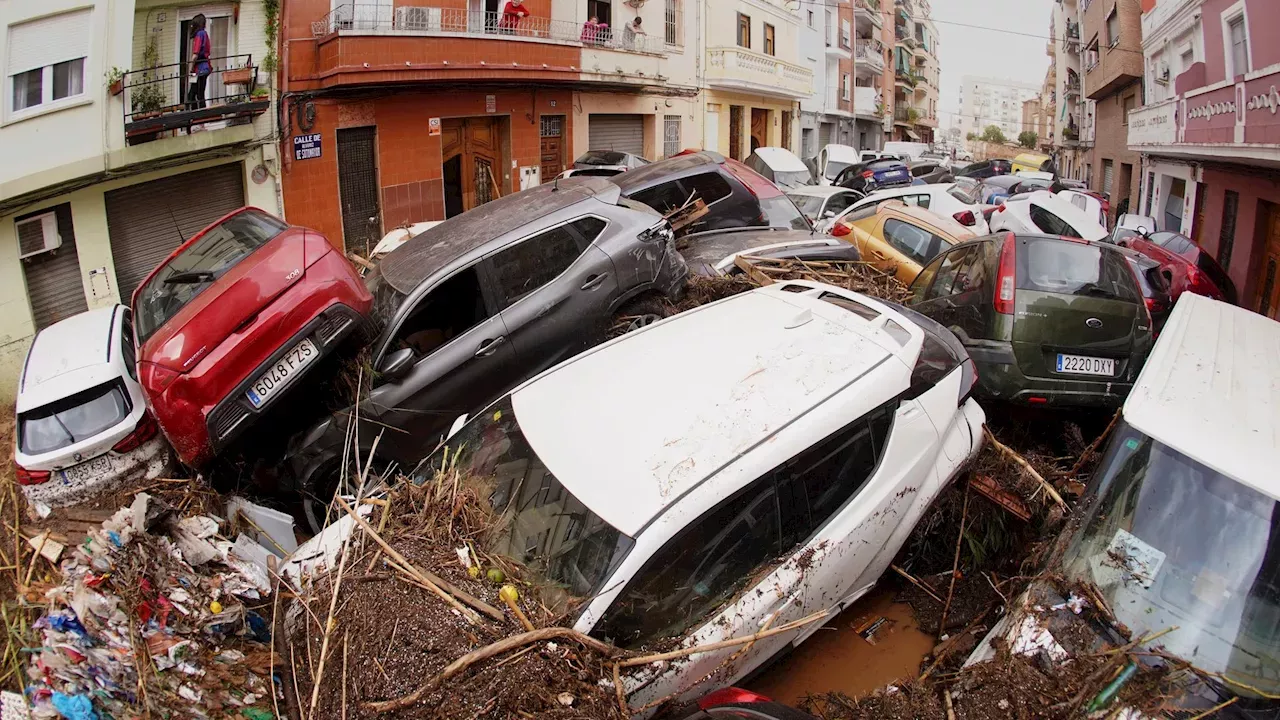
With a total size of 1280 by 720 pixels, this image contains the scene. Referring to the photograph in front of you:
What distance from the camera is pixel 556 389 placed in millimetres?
4109

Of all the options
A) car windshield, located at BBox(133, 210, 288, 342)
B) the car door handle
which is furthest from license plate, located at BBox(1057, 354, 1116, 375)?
car windshield, located at BBox(133, 210, 288, 342)

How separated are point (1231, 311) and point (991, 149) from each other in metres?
88.9

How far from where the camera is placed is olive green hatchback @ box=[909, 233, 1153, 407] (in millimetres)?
5590

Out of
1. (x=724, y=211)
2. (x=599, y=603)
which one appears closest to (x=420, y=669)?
(x=599, y=603)

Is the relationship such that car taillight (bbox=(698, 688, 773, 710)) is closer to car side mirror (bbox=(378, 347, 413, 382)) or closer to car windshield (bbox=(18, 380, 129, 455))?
car side mirror (bbox=(378, 347, 413, 382))

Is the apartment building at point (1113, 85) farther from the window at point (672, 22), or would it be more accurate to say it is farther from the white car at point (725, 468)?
the white car at point (725, 468)

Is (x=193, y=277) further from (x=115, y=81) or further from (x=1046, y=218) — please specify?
(x=1046, y=218)

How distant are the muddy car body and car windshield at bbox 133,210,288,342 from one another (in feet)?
2.88

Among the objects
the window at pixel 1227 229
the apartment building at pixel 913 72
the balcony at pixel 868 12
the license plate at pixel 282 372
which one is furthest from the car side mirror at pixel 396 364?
the apartment building at pixel 913 72

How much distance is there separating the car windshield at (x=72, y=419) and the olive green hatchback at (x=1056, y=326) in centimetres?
568

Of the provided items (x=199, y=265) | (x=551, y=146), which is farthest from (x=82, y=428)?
(x=551, y=146)

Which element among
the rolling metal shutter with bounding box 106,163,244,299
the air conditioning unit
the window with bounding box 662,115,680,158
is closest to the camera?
the air conditioning unit

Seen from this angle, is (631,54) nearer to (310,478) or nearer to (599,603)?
(310,478)

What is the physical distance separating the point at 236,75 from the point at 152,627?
11.3 metres
